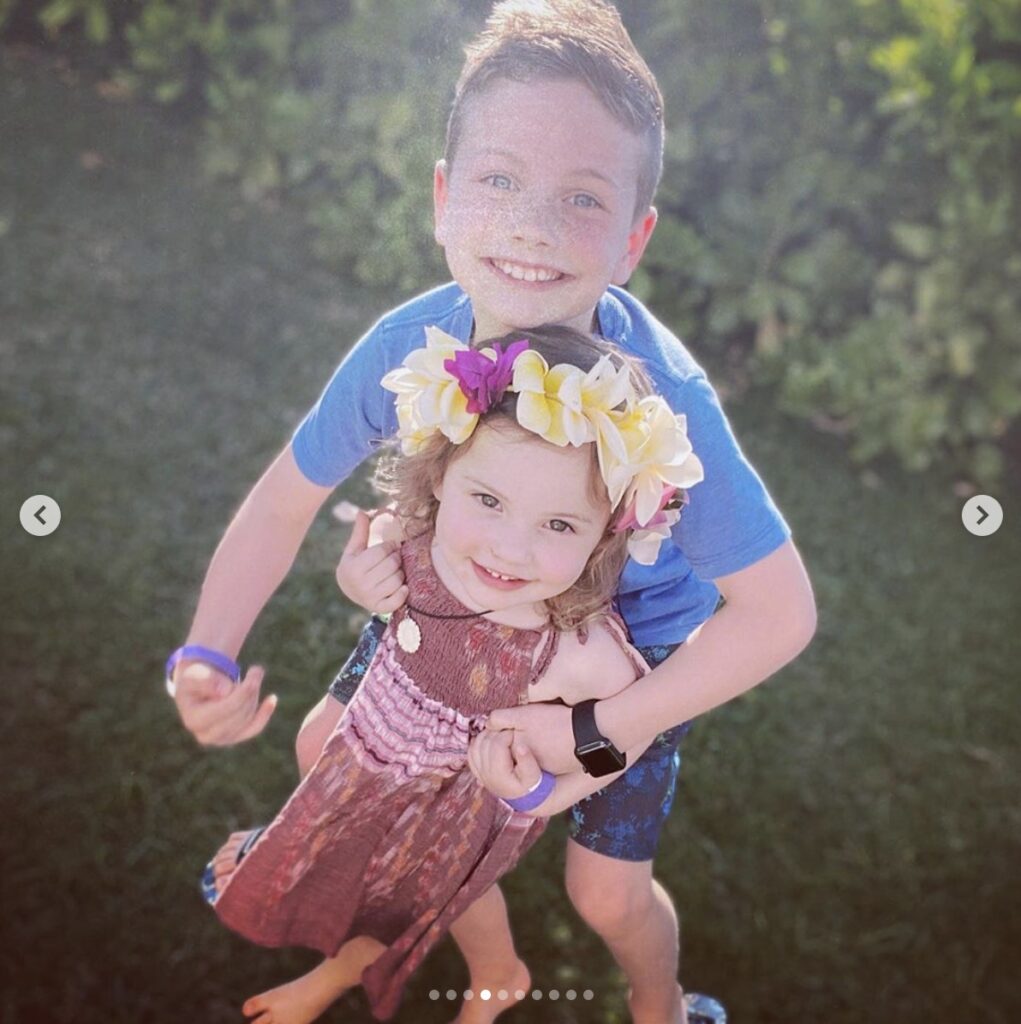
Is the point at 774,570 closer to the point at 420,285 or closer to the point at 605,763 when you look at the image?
the point at 605,763

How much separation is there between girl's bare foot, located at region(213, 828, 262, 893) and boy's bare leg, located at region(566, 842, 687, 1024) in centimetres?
48

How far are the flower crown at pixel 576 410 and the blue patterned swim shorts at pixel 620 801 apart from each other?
46cm

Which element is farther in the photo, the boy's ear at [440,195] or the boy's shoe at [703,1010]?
the boy's shoe at [703,1010]

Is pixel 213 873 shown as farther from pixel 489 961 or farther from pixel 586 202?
pixel 586 202

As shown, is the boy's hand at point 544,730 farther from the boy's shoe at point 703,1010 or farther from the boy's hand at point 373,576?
the boy's shoe at point 703,1010

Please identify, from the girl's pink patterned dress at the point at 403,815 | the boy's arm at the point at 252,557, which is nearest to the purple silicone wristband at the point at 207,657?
the boy's arm at the point at 252,557

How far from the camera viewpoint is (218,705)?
5.40ft

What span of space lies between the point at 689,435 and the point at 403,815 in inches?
25.2

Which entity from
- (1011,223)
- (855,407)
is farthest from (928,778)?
(1011,223)

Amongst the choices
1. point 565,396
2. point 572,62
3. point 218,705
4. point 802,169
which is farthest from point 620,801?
point 802,169

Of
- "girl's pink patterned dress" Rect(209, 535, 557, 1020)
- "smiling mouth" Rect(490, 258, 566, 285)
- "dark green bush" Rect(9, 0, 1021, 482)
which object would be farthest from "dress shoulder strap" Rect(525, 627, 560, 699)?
"dark green bush" Rect(9, 0, 1021, 482)

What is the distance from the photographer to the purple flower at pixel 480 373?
58.0 inches

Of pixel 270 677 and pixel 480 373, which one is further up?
pixel 480 373

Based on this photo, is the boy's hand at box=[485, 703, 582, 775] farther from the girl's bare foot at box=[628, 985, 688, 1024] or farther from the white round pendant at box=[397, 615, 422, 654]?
the girl's bare foot at box=[628, 985, 688, 1024]
